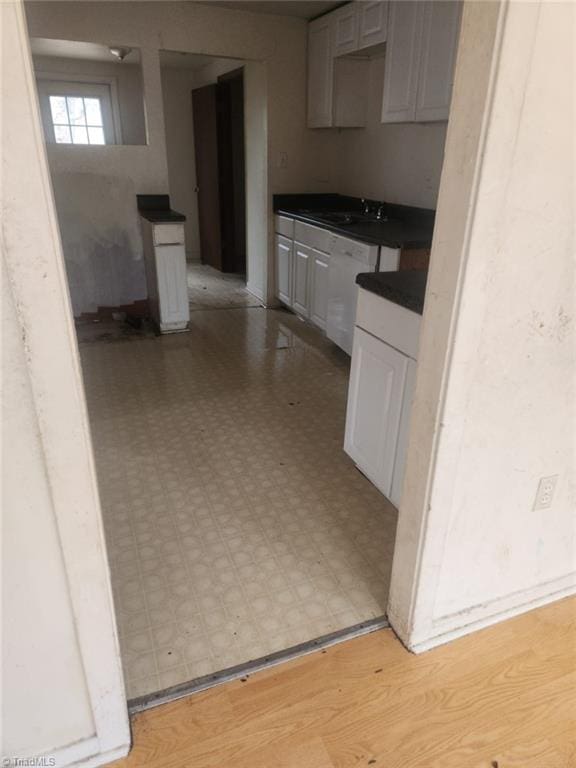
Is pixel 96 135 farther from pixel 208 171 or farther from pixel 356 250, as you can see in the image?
pixel 356 250

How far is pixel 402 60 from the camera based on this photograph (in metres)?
3.05

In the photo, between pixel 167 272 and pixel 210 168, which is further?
pixel 210 168

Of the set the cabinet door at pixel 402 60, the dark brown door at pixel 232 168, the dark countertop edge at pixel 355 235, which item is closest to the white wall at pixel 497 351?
the dark countertop edge at pixel 355 235

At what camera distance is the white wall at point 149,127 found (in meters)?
3.55

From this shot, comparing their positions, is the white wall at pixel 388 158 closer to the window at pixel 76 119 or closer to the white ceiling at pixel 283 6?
the white ceiling at pixel 283 6

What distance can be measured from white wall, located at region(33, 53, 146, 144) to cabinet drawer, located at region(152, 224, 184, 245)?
2131mm

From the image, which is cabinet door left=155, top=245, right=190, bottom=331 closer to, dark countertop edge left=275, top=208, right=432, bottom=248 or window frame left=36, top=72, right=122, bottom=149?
dark countertop edge left=275, top=208, right=432, bottom=248

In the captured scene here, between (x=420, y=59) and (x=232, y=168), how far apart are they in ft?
9.68

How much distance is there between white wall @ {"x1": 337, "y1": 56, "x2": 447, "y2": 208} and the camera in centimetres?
338

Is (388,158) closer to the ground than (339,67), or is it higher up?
closer to the ground

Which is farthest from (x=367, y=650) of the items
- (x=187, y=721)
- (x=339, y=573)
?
(x=187, y=721)

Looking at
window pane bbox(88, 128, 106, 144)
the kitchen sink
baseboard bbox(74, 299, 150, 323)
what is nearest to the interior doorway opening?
baseboard bbox(74, 299, 150, 323)

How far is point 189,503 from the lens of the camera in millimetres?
2066

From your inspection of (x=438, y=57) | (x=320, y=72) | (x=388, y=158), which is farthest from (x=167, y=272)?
(x=438, y=57)
